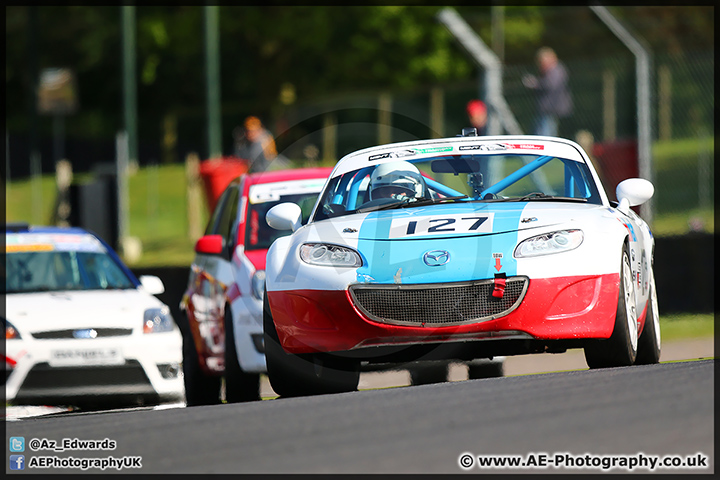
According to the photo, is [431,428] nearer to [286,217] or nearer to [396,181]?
[286,217]

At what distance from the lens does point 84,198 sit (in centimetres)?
2211

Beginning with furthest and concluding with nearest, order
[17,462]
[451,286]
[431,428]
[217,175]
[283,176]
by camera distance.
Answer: [217,175], [283,176], [451,286], [17,462], [431,428]

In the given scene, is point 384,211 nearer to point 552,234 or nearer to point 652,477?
point 552,234

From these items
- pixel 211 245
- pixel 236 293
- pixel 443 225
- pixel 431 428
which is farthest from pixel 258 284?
pixel 431 428

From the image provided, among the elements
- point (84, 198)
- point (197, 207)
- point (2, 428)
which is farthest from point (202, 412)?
point (197, 207)

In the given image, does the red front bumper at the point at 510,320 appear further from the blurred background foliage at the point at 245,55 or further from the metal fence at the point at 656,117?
the blurred background foliage at the point at 245,55

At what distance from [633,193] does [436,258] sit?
167cm

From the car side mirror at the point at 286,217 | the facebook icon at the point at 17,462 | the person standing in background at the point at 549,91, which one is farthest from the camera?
the person standing in background at the point at 549,91

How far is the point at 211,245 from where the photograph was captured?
31.8 feet

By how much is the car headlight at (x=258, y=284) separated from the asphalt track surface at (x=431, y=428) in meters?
1.92

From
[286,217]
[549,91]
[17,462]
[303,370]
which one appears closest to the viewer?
[17,462]

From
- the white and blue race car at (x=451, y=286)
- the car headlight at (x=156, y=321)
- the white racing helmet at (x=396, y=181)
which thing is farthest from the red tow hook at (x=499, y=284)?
the car headlight at (x=156, y=321)

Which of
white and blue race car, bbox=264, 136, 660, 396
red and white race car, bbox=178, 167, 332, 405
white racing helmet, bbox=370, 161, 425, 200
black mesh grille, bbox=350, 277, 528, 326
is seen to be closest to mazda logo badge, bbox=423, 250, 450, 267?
white and blue race car, bbox=264, 136, 660, 396

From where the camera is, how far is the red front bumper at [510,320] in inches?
268
